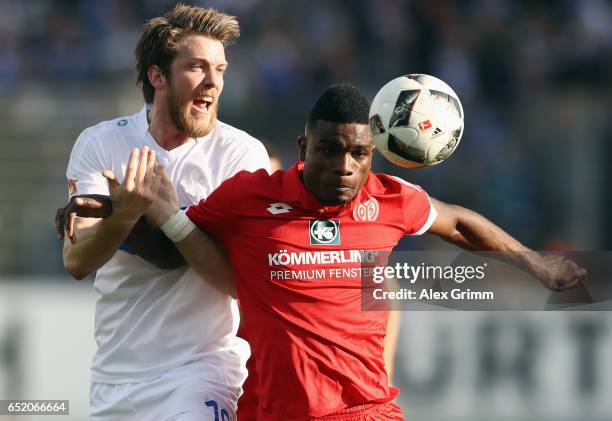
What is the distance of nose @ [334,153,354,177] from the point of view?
522cm

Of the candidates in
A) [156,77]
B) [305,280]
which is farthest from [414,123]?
[156,77]

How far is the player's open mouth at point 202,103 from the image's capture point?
6.07m

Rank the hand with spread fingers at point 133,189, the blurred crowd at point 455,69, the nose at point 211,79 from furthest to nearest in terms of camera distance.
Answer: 1. the blurred crowd at point 455,69
2. the nose at point 211,79
3. the hand with spread fingers at point 133,189

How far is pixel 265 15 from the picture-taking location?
15875mm

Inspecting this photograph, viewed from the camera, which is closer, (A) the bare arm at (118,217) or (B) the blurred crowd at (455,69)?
(A) the bare arm at (118,217)

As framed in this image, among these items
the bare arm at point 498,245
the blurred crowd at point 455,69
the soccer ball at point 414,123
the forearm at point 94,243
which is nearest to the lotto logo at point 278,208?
the soccer ball at point 414,123

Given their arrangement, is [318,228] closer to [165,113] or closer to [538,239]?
[165,113]

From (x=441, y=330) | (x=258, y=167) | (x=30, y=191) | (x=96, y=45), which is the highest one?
(x=96, y=45)

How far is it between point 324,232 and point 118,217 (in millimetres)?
981

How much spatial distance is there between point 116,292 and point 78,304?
4.47 meters

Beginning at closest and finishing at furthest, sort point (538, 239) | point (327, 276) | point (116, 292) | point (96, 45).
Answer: point (327, 276)
point (116, 292)
point (538, 239)
point (96, 45)

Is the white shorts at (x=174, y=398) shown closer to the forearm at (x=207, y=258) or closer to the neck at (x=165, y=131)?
the forearm at (x=207, y=258)

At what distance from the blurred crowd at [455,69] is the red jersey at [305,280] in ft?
23.7

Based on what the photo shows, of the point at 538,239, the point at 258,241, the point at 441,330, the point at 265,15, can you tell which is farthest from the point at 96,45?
the point at 258,241
